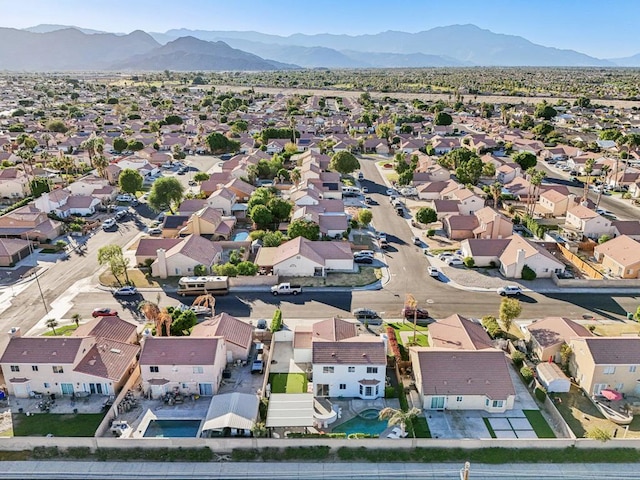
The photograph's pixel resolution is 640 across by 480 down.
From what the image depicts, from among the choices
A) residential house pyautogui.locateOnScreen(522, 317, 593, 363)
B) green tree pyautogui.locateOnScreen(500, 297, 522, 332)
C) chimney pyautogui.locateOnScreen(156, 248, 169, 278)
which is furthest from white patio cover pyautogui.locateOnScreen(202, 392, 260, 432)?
chimney pyautogui.locateOnScreen(156, 248, 169, 278)

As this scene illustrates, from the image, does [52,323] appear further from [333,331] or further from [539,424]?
[539,424]

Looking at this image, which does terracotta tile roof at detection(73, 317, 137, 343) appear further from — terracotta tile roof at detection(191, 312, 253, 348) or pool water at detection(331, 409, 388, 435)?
pool water at detection(331, 409, 388, 435)

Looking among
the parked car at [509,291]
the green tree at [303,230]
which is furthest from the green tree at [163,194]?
the parked car at [509,291]

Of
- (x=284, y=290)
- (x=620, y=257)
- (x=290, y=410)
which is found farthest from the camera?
(x=620, y=257)

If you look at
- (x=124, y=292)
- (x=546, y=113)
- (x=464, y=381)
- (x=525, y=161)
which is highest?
(x=546, y=113)

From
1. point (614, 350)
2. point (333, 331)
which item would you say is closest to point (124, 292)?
point (333, 331)

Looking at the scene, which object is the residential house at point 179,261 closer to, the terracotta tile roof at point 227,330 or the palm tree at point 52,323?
the palm tree at point 52,323
